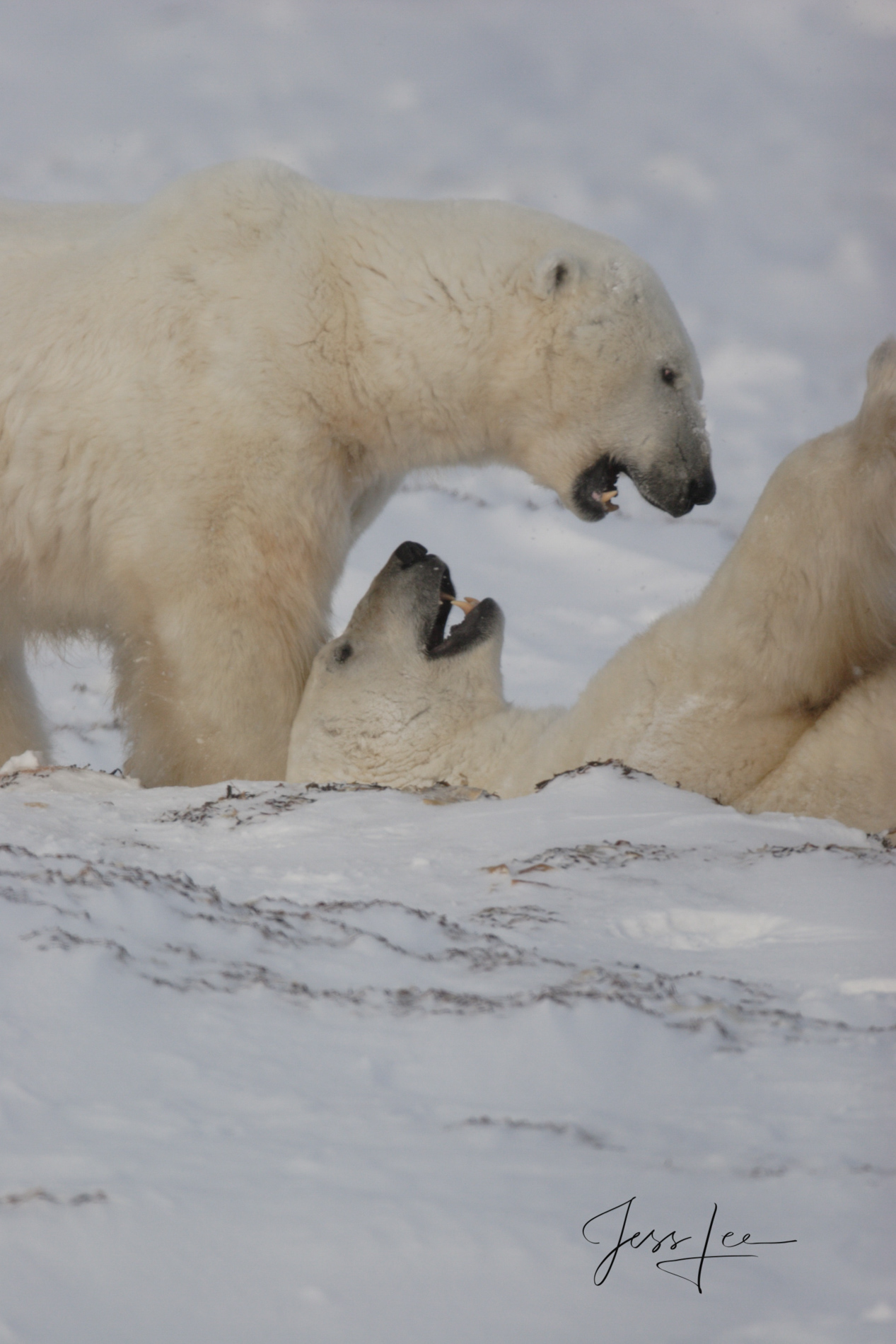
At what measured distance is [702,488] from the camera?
4.22 metres

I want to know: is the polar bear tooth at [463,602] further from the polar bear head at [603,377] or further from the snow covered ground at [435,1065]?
the snow covered ground at [435,1065]

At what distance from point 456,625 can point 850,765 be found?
1.31m

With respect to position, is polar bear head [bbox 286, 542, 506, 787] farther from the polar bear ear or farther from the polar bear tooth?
the polar bear ear

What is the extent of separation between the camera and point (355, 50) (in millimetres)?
8992

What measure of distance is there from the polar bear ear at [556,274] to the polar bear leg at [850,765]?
1.52 m

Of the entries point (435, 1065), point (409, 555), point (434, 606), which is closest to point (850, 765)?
point (434, 606)

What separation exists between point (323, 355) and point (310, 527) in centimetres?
49

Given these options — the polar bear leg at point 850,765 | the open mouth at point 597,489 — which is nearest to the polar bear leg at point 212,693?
the open mouth at point 597,489

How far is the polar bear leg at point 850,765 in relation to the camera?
121 inches

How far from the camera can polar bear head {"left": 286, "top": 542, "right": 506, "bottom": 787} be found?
386 cm

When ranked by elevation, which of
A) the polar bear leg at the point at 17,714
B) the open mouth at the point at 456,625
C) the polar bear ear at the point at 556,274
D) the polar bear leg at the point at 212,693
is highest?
the polar bear ear at the point at 556,274
